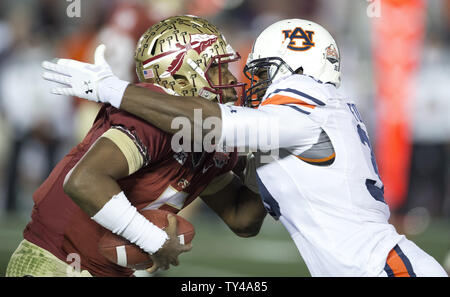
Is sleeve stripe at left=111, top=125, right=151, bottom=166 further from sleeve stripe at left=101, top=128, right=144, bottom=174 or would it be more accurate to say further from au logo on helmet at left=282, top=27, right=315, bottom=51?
au logo on helmet at left=282, top=27, right=315, bottom=51

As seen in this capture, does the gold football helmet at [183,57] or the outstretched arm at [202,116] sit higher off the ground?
the gold football helmet at [183,57]

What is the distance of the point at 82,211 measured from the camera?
10.5ft

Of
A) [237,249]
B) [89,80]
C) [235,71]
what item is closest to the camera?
[89,80]

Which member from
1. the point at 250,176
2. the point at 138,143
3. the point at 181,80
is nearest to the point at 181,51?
the point at 181,80

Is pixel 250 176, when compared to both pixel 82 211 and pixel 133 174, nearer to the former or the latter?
pixel 133 174

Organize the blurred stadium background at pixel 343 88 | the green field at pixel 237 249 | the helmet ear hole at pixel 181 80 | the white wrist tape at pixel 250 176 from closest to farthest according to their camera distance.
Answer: the helmet ear hole at pixel 181 80 → the white wrist tape at pixel 250 176 → the green field at pixel 237 249 → the blurred stadium background at pixel 343 88

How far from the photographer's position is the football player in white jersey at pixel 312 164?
2971mm

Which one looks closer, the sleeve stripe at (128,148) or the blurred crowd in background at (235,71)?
the sleeve stripe at (128,148)

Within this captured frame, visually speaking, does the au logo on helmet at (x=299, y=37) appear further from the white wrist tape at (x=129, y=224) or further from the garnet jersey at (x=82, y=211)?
the white wrist tape at (x=129, y=224)

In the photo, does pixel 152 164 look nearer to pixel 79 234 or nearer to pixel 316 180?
pixel 79 234

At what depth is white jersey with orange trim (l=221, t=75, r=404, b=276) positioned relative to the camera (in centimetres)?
297

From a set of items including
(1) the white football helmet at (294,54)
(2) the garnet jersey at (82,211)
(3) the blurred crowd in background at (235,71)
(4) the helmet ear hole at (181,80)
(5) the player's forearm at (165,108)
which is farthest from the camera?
(3) the blurred crowd in background at (235,71)

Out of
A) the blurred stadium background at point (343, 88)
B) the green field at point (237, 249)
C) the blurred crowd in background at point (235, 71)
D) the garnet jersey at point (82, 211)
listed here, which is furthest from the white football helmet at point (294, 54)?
the blurred crowd in background at point (235, 71)

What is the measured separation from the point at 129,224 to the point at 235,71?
6.07 meters
